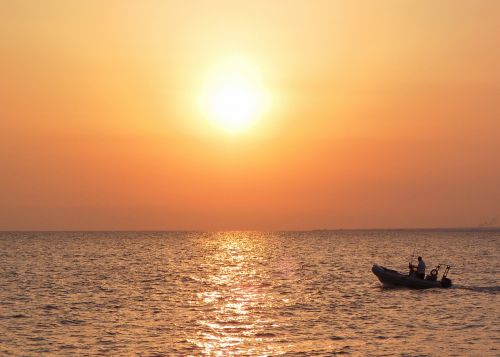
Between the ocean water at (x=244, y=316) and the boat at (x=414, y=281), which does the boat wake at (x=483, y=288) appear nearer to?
the ocean water at (x=244, y=316)

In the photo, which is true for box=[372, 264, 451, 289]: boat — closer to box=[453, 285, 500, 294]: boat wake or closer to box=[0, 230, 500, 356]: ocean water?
box=[0, 230, 500, 356]: ocean water

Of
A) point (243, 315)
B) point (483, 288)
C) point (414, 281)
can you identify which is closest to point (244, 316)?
point (243, 315)

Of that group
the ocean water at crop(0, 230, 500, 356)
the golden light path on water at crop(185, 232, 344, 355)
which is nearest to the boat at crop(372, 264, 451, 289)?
the ocean water at crop(0, 230, 500, 356)

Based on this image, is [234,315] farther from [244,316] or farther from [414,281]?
[414,281]

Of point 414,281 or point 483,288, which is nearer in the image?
point 414,281

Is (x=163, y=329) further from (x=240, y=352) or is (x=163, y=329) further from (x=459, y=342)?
(x=459, y=342)

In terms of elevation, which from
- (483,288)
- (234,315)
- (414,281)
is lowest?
(234,315)

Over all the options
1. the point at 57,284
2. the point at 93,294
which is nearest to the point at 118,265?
the point at 57,284

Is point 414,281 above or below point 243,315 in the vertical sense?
above

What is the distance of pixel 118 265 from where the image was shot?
8400cm

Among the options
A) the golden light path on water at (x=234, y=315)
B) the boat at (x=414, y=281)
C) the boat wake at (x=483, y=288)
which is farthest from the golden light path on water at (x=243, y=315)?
the boat wake at (x=483, y=288)

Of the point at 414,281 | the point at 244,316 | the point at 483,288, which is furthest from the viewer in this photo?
the point at 483,288

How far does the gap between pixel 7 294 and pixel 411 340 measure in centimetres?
3050

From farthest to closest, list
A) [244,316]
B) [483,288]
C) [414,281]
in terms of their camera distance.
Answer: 1. [483,288]
2. [414,281]
3. [244,316]
